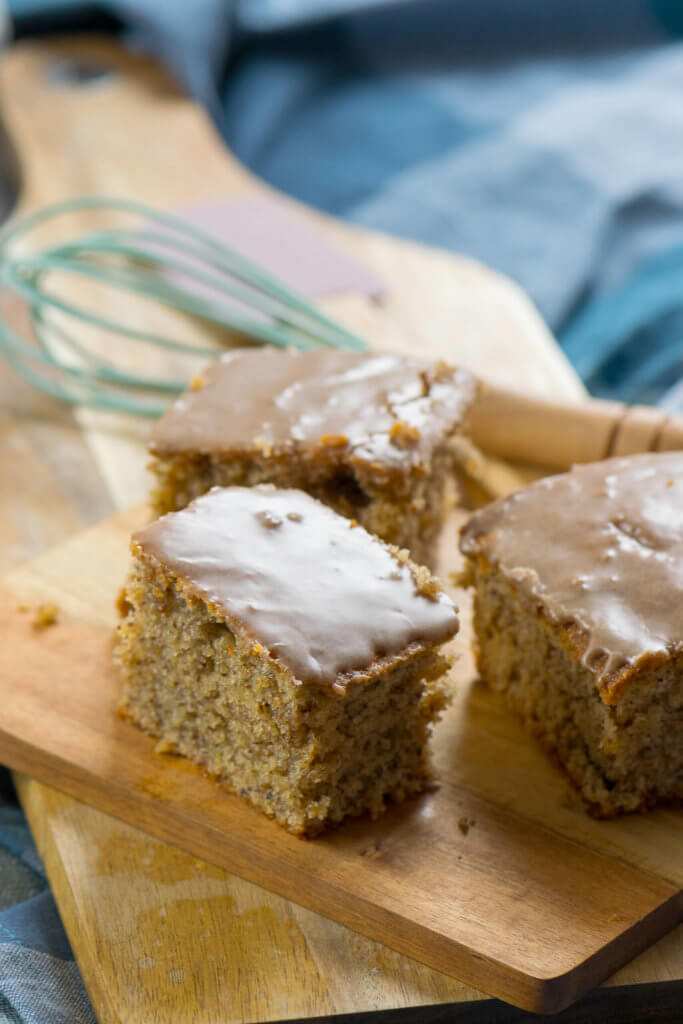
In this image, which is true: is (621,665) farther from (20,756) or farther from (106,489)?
(106,489)

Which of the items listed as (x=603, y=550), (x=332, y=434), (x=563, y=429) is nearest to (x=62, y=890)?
(x=332, y=434)

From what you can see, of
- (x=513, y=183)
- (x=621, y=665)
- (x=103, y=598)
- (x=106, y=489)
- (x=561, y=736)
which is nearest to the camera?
(x=621, y=665)

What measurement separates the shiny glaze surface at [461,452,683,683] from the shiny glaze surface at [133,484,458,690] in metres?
0.24

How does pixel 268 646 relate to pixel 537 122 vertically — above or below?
above

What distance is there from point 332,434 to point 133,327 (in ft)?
5.58

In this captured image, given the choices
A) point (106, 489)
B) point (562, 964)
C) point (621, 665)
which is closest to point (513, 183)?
point (106, 489)

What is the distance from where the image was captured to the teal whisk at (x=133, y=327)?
11.3 ft

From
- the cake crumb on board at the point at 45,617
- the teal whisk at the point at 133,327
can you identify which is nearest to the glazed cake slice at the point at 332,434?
the cake crumb on board at the point at 45,617

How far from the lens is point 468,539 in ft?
8.17

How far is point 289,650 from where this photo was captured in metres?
2.05

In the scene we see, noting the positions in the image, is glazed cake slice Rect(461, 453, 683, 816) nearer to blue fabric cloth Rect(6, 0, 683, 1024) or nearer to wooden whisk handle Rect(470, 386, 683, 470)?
wooden whisk handle Rect(470, 386, 683, 470)

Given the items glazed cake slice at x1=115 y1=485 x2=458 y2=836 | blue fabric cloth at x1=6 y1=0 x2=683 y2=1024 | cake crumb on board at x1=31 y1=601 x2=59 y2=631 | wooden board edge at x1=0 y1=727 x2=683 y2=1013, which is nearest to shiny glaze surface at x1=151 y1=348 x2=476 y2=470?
glazed cake slice at x1=115 y1=485 x2=458 y2=836

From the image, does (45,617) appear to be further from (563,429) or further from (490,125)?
(490,125)

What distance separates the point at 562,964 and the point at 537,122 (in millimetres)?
3859
